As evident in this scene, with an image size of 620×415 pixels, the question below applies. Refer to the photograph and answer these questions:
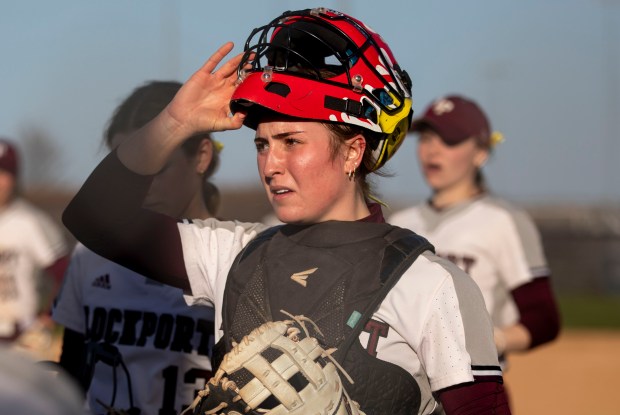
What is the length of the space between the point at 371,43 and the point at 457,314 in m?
0.72

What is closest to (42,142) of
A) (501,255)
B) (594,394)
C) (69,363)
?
(594,394)

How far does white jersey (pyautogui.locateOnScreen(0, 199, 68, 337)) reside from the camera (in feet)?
24.3

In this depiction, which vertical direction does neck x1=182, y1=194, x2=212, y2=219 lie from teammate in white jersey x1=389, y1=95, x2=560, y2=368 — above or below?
above

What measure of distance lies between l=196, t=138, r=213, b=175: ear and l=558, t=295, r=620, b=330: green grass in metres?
16.6

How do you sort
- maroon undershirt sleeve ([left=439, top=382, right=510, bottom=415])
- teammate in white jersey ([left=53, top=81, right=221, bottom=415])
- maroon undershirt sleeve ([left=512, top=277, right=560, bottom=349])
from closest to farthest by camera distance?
maroon undershirt sleeve ([left=439, top=382, right=510, bottom=415]) → teammate in white jersey ([left=53, top=81, right=221, bottom=415]) → maroon undershirt sleeve ([left=512, top=277, right=560, bottom=349])

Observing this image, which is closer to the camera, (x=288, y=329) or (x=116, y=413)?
(x=288, y=329)

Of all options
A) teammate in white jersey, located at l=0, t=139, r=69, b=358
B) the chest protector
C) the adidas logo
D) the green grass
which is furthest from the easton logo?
the green grass

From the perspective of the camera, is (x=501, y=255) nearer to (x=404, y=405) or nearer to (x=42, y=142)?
(x=404, y=405)

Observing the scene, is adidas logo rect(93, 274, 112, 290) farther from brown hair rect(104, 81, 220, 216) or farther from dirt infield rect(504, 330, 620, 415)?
dirt infield rect(504, 330, 620, 415)

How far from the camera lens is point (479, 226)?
5.00 metres

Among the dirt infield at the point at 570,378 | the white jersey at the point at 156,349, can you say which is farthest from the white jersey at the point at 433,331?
the dirt infield at the point at 570,378

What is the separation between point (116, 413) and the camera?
3.04 meters

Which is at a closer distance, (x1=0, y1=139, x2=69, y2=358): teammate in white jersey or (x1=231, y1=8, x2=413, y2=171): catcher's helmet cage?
(x1=231, y1=8, x2=413, y2=171): catcher's helmet cage

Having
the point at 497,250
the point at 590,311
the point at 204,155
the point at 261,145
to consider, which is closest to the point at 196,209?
the point at 204,155
